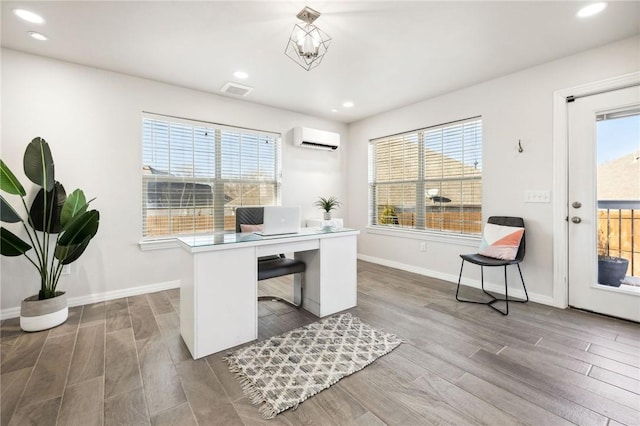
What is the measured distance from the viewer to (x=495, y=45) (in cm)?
258

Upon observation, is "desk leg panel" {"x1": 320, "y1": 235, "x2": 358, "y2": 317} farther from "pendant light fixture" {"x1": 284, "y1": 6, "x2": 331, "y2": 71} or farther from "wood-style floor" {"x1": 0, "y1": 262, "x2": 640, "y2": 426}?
"pendant light fixture" {"x1": 284, "y1": 6, "x2": 331, "y2": 71}

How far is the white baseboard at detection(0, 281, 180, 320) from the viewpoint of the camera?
2662 mm

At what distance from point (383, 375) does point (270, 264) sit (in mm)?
1326

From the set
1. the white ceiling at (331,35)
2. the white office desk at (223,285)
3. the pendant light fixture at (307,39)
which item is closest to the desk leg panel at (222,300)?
the white office desk at (223,285)

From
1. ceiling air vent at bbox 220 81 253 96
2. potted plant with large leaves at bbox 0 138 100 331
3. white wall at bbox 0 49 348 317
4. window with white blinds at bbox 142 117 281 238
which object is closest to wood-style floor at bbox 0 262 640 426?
potted plant with large leaves at bbox 0 138 100 331

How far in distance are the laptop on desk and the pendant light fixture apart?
1.21 metres

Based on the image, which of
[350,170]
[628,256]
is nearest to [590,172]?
[628,256]

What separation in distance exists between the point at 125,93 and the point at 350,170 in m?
3.58

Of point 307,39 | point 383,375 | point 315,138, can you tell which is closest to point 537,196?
point 383,375

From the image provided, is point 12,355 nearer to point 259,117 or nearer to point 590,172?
point 259,117

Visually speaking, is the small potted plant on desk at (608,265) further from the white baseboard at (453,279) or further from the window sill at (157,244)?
the window sill at (157,244)

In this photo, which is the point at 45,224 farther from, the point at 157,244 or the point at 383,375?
the point at 383,375

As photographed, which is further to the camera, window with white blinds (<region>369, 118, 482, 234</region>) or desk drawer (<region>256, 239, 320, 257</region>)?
window with white blinds (<region>369, 118, 482, 234</region>)

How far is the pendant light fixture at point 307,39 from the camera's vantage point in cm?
202
